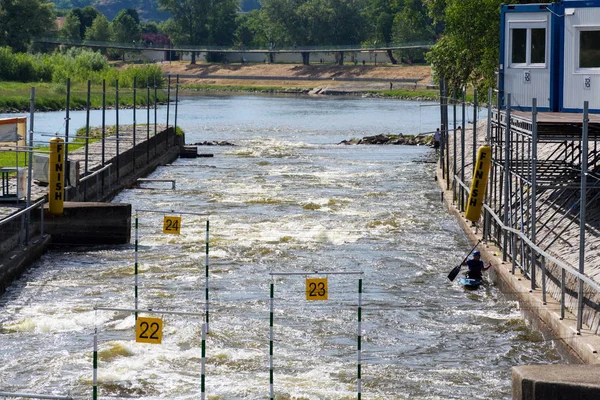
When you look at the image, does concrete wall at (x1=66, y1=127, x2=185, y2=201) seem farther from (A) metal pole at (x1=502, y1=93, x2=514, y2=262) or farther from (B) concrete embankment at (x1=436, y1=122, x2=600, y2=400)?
(A) metal pole at (x1=502, y1=93, x2=514, y2=262)

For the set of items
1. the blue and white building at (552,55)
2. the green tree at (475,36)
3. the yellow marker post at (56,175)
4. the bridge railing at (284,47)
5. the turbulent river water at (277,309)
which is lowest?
the turbulent river water at (277,309)

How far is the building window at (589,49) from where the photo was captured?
26391 millimetres

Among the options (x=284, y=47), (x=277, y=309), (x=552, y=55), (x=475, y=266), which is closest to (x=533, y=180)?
(x=475, y=266)

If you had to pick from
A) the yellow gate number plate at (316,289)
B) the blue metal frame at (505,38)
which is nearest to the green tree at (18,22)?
the blue metal frame at (505,38)

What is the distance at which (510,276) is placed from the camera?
24625mm

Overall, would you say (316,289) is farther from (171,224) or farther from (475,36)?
(475,36)

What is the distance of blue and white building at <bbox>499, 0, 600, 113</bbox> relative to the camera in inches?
1039

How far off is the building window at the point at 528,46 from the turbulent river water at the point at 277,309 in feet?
16.3

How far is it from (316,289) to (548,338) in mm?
5674

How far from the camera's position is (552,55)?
2791 cm

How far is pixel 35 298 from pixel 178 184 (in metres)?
23.2

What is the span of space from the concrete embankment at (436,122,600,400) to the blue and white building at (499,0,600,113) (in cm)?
356

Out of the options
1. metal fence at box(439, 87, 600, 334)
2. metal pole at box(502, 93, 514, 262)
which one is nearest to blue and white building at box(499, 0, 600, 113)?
metal fence at box(439, 87, 600, 334)

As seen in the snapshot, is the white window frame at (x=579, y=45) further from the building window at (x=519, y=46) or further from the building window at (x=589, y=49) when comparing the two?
the building window at (x=519, y=46)
